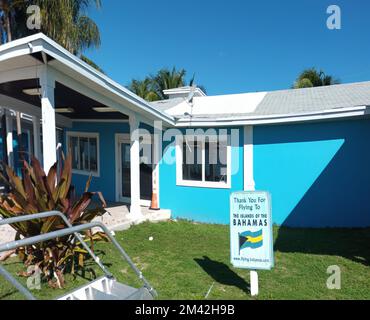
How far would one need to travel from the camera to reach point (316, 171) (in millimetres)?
7965

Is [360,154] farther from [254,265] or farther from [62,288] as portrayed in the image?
[62,288]

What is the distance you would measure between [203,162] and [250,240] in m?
5.20

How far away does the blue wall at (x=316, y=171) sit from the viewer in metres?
7.66

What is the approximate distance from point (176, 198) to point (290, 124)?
4.14 meters

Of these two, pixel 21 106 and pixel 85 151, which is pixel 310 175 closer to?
pixel 85 151

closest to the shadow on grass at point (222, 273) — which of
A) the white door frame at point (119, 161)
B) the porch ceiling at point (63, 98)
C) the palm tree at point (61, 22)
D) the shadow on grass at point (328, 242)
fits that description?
the shadow on grass at point (328, 242)

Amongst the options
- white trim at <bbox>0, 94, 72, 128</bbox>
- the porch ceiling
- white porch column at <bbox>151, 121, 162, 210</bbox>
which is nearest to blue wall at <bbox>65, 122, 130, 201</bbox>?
the porch ceiling

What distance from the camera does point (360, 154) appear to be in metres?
7.65

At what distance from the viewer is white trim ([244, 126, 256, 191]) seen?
8.48 metres

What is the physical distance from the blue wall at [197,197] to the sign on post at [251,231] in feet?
14.9

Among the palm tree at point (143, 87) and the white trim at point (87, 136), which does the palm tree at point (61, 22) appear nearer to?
the white trim at point (87, 136)

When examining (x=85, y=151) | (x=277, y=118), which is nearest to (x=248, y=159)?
(x=277, y=118)

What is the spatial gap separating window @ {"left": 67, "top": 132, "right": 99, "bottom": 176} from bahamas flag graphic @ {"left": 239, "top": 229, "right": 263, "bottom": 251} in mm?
8252

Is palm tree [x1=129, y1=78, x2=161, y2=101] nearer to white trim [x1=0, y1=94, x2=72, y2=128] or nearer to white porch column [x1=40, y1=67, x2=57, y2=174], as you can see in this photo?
white trim [x1=0, y1=94, x2=72, y2=128]
